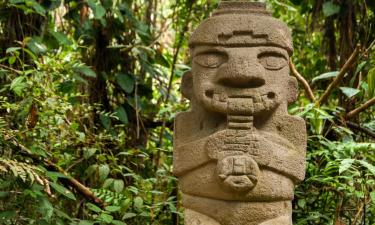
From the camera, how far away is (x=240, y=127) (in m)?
3.82

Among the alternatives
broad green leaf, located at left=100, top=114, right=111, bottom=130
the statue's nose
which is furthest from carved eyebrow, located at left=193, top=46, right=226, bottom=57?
broad green leaf, located at left=100, top=114, right=111, bottom=130

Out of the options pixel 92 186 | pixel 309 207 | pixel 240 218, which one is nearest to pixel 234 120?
pixel 240 218

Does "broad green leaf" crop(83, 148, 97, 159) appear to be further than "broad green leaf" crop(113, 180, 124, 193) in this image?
Yes

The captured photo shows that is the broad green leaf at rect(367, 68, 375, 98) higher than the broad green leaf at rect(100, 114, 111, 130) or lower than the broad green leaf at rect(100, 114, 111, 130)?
higher

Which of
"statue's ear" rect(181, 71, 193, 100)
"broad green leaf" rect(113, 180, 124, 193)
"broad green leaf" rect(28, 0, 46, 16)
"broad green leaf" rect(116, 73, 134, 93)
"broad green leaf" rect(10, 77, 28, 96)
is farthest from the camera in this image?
"broad green leaf" rect(116, 73, 134, 93)

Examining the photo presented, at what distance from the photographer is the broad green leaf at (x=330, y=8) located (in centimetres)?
558

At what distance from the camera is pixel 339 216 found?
5043 mm

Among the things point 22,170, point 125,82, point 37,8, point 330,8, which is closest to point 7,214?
point 22,170

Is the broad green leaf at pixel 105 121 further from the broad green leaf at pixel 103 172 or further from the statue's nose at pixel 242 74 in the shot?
the statue's nose at pixel 242 74

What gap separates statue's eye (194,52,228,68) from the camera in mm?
3930

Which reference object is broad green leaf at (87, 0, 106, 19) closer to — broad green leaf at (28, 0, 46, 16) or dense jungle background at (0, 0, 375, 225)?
dense jungle background at (0, 0, 375, 225)

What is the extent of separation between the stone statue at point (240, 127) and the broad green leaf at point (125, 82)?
185 centimetres

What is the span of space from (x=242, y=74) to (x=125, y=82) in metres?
2.23

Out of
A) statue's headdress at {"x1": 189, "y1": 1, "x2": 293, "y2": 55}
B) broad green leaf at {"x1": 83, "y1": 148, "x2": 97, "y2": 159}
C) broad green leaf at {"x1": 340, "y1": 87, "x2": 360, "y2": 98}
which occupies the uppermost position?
statue's headdress at {"x1": 189, "y1": 1, "x2": 293, "y2": 55}
